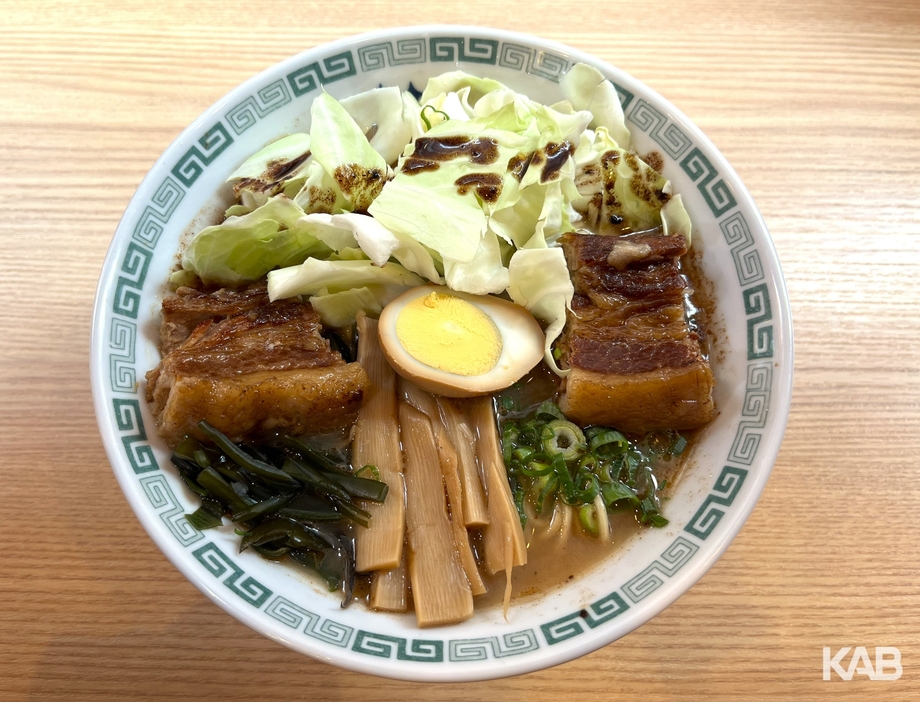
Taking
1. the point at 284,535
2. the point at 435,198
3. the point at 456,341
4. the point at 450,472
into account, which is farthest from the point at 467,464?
the point at 435,198

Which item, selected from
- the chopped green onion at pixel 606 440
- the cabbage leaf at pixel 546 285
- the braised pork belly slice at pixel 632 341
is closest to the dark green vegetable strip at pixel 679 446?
the braised pork belly slice at pixel 632 341

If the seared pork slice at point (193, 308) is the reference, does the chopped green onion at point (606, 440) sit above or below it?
below

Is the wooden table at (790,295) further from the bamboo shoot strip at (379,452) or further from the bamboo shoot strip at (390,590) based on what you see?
the bamboo shoot strip at (379,452)

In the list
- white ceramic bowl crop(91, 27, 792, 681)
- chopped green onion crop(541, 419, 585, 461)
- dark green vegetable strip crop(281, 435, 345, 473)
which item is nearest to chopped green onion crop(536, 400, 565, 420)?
chopped green onion crop(541, 419, 585, 461)

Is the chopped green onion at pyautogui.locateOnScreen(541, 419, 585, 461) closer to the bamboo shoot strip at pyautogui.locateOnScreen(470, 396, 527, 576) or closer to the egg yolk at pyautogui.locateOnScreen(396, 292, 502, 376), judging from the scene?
the bamboo shoot strip at pyautogui.locateOnScreen(470, 396, 527, 576)

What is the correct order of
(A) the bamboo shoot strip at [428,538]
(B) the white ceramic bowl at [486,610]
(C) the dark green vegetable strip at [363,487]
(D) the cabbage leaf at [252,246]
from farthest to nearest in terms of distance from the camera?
1. (D) the cabbage leaf at [252,246]
2. (C) the dark green vegetable strip at [363,487]
3. (A) the bamboo shoot strip at [428,538]
4. (B) the white ceramic bowl at [486,610]

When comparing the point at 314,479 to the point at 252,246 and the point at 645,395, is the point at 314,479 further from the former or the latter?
the point at 645,395
